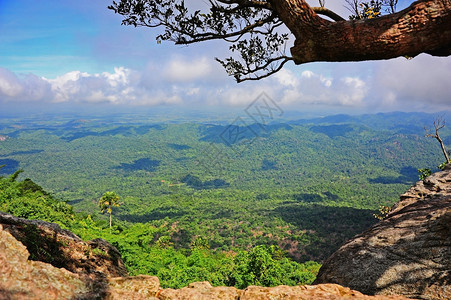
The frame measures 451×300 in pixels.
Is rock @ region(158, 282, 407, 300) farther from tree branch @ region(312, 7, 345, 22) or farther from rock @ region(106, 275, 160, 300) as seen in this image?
tree branch @ region(312, 7, 345, 22)

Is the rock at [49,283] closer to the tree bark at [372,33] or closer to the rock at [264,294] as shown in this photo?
the rock at [264,294]

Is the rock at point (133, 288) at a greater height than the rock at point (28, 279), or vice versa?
the rock at point (28, 279)

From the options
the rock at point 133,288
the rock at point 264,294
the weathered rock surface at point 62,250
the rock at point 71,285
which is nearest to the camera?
Result: the rock at point 71,285

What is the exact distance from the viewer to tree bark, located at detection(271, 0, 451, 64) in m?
2.62

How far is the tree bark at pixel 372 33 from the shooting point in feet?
8.58

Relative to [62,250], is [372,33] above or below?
above

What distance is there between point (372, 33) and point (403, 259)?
4084 millimetres

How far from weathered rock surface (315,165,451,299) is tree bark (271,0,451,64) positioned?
132 inches

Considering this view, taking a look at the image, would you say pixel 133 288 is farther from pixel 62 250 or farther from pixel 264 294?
pixel 62 250

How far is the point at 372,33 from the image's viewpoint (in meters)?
2.79

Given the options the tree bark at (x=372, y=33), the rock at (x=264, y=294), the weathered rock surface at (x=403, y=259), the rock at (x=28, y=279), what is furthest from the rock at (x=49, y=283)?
the tree bark at (x=372, y=33)

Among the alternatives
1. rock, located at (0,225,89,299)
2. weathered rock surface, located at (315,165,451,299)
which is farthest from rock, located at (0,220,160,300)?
weathered rock surface, located at (315,165,451,299)

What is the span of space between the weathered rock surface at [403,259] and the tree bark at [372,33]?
336cm

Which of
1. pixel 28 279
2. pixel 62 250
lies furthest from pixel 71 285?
pixel 62 250
